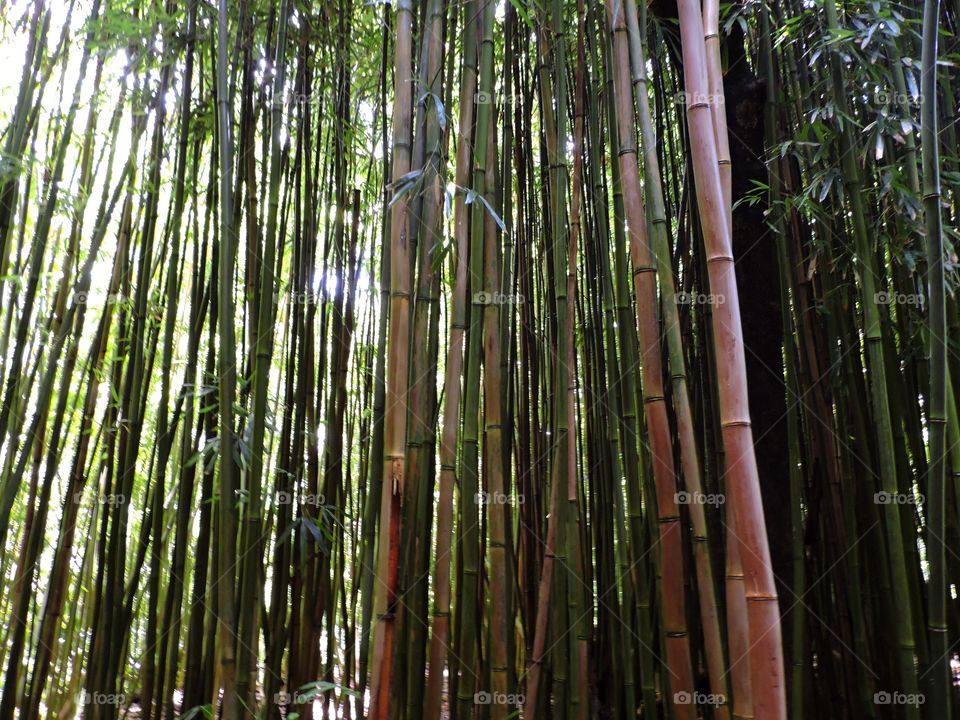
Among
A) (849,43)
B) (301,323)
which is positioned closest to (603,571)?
(301,323)

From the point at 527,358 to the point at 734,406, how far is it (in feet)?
4.39

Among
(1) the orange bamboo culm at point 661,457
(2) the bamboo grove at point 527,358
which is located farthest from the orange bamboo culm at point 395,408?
(1) the orange bamboo culm at point 661,457

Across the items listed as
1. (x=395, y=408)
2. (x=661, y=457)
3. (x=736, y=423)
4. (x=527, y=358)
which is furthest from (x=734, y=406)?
(x=527, y=358)

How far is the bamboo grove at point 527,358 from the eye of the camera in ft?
4.42

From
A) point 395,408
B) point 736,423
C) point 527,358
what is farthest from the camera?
point 527,358

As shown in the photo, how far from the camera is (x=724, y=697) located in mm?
1265

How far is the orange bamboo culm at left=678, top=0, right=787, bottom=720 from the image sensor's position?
1.02 m

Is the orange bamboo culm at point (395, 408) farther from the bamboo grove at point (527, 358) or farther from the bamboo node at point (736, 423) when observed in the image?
the bamboo node at point (736, 423)

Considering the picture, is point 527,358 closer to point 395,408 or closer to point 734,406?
point 395,408

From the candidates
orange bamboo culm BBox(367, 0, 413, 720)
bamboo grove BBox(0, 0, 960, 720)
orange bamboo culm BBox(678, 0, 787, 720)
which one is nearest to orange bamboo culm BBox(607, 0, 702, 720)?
bamboo grove BBox(0, 0, 960, 720)

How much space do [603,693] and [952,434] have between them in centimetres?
143

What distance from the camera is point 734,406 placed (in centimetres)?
108

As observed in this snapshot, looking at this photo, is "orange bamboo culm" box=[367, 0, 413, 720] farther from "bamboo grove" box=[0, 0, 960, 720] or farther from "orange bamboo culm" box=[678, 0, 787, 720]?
"orange bamboo culm" box=[678, 0, 787, 720]

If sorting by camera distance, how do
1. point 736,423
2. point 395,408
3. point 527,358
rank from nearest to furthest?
1. point 736,423
2. point 395,408
3. point 527,358
